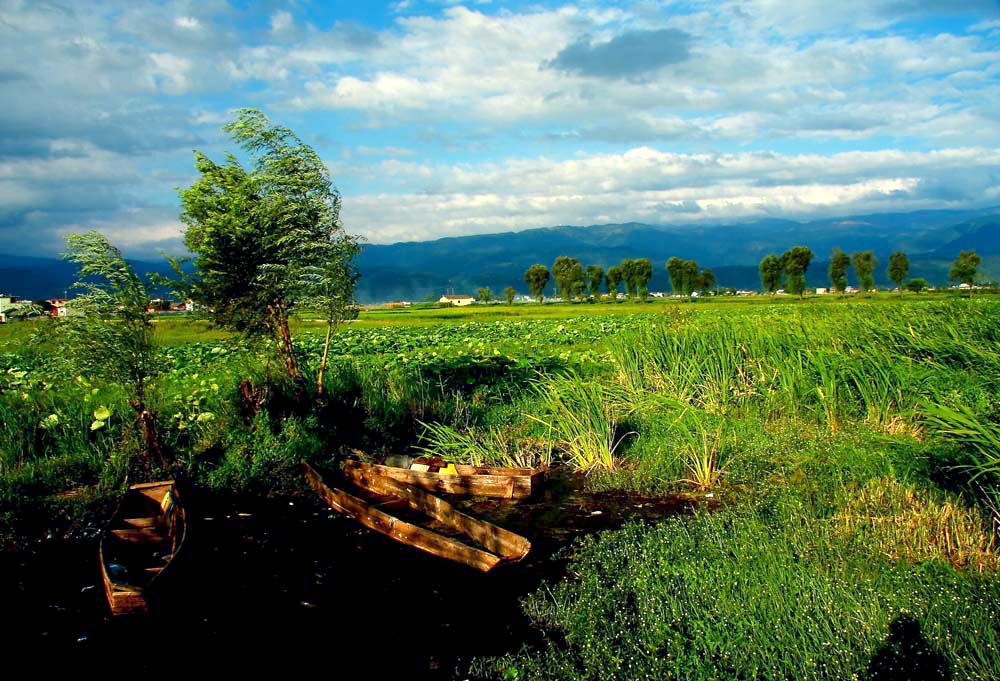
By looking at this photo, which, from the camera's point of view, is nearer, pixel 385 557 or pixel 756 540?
pixel 756 540

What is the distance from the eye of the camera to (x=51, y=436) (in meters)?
12.0

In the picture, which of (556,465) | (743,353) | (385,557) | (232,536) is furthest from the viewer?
(743,353)

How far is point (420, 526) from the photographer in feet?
30.8

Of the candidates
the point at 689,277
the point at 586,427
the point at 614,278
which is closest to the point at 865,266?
the point at 689,277

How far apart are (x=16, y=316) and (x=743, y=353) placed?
14.4 m

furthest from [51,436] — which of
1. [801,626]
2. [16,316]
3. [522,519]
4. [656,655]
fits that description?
[801,626]

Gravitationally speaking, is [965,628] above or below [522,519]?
above

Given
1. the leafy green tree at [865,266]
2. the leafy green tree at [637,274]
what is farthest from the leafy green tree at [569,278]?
the leafy green tree at [865,266]

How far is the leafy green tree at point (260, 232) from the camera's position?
Result: 41.3 ft

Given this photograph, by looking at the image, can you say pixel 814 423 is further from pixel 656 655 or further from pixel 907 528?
pixel 656 655

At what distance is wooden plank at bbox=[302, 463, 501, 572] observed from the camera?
806cm

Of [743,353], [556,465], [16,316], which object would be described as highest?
[16,316]

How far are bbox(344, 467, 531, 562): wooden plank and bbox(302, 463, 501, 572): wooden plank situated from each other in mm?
240

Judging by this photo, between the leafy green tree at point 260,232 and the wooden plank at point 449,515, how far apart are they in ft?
10.5
